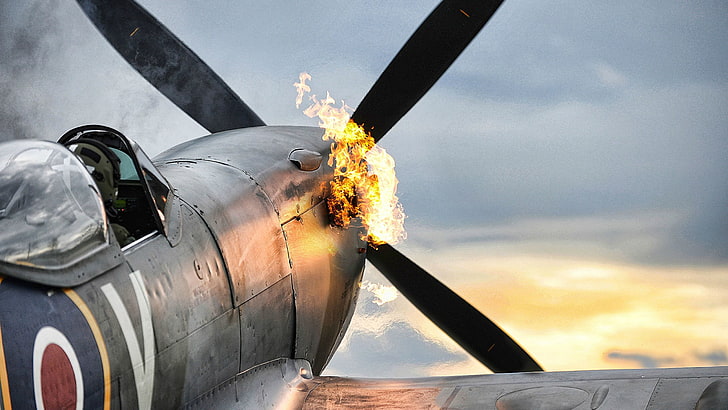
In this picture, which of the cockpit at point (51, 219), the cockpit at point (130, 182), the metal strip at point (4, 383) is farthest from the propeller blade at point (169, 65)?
the metal strip at point (4, 383)

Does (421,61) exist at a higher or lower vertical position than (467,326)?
higher

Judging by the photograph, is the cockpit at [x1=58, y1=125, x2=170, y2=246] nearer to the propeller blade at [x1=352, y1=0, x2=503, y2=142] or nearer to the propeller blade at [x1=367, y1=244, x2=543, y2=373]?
the propeller blade at [x1=352, y1=0, x2=503, y2=142]

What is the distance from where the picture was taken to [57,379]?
3.18 m

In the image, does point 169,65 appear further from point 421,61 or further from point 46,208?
point 46,208

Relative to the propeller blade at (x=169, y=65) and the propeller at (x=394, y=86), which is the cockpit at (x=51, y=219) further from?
the propeller blade at (x=169, y=65)

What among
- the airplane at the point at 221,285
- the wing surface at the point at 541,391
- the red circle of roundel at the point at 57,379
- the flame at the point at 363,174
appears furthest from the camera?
the flame at the point at 363,174

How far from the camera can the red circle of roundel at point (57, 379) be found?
311 centimetres

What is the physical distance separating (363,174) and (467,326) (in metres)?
2.06

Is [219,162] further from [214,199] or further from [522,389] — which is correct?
[522,389]

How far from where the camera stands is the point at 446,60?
7.98 metres

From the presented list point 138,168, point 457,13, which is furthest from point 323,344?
point 457,13

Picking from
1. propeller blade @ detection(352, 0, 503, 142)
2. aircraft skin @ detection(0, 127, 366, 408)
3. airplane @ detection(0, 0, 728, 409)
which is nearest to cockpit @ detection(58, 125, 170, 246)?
airplane @ detection(0, 0, 728, 409)

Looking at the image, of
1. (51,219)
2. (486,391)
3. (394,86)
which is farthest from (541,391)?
(394,86)

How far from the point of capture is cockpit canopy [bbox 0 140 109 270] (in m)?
3.33
